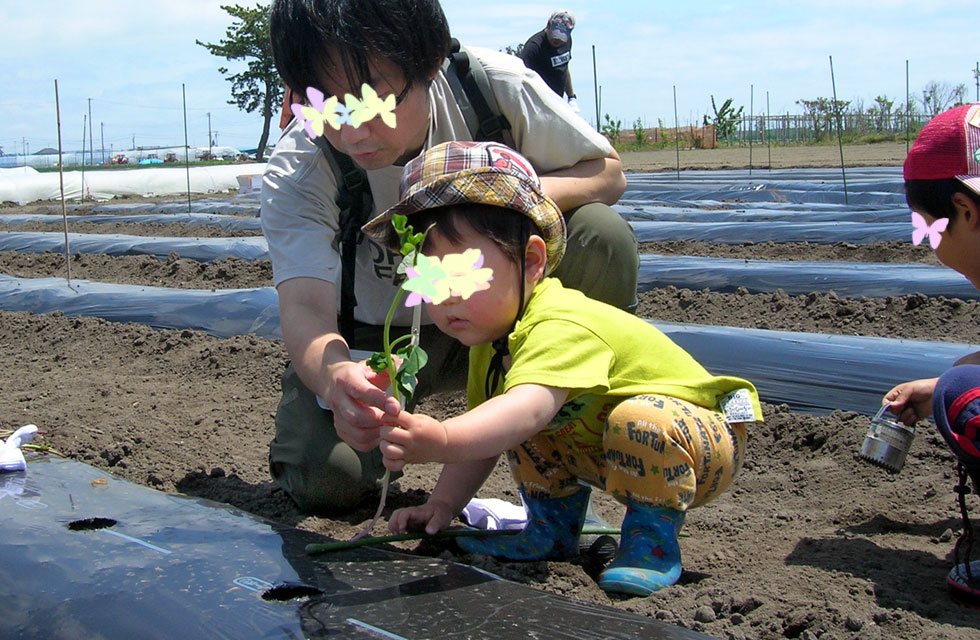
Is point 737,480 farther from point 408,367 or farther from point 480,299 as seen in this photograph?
point 408,367

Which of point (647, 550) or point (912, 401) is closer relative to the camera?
point (647, 550)

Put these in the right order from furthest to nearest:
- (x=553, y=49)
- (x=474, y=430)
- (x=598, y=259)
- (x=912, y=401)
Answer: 1. (x=553, y=49)
2. (x=598, y=259)
3. (x=912, y=401)
4. (x=474, y=430)

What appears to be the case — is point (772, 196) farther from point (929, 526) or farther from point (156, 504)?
point (156, 504)

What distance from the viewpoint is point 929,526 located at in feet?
6.05

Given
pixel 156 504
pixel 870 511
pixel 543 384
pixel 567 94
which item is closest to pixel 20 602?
pixel 156 504

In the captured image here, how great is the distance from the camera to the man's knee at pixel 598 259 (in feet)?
6.58

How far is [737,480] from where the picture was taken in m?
2.27

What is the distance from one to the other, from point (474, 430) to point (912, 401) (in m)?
0.96

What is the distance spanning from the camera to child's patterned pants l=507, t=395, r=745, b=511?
1.51 metres

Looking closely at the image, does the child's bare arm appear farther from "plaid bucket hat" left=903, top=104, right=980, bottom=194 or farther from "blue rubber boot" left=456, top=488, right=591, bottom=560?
"plaid bucket hat" left=903, top=104, right=980, bottom=194

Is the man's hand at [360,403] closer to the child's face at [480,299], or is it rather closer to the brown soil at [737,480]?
the child's face at [480,299]

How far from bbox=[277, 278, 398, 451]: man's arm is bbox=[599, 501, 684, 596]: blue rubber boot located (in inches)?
18.3
